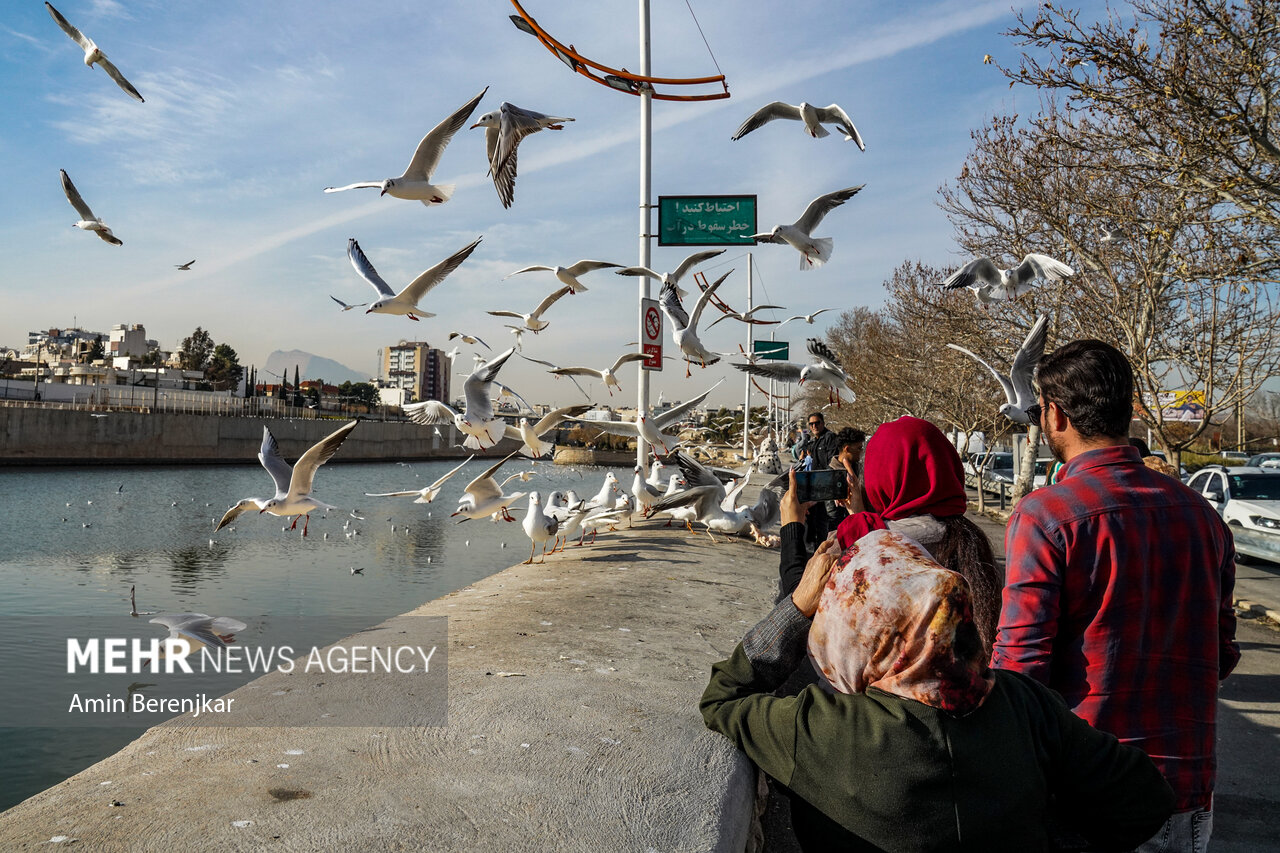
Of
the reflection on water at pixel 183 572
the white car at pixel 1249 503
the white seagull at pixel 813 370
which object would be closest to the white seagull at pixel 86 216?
the reflection on water at pixel 183 572

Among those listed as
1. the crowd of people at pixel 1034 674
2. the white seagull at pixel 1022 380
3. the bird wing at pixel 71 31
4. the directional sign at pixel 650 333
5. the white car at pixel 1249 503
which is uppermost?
the bird wing at pixel 71 31

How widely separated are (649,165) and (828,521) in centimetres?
762

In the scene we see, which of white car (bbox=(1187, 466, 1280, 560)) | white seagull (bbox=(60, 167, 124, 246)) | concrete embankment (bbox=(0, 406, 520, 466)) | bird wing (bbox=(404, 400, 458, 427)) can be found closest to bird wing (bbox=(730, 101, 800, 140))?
bird wing (bbox=(404, 400, 458, 427))

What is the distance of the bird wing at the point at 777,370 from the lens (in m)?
8.00

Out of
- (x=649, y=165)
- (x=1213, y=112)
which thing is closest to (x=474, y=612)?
(x=1213, y=112)

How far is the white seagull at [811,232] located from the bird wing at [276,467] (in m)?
4.69

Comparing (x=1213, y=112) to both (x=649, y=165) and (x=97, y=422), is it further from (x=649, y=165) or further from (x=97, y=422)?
(x=97, y=422)

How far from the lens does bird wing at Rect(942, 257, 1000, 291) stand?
21.9 ft

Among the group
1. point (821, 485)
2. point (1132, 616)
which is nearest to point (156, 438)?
point (821, 485)

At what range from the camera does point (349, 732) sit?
2646mm

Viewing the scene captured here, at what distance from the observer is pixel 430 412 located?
8383 mm

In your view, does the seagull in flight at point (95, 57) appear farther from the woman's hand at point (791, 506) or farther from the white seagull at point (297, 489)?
the woman's hand at point (791, 506)

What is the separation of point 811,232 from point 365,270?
4.25m

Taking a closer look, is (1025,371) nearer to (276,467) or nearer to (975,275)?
(975,275)
